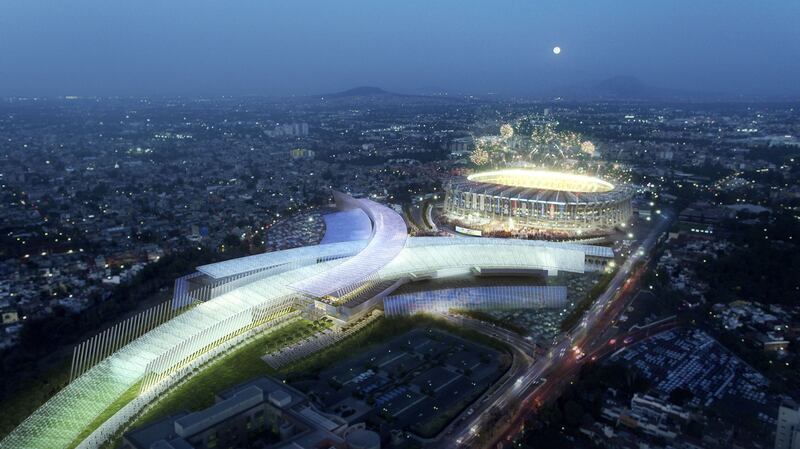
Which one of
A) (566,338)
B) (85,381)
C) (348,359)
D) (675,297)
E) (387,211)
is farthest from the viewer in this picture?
(387,211)

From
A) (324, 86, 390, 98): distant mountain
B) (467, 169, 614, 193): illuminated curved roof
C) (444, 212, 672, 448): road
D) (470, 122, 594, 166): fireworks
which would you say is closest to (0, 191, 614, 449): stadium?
(444, 212, 672, 448): road

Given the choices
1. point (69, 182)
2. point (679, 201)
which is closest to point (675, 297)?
point (679, 201)

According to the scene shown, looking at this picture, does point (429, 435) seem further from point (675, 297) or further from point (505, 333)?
point (675, 297)

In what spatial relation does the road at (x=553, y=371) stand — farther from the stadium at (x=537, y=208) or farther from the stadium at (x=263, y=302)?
the stadium at (x=537, y=208)

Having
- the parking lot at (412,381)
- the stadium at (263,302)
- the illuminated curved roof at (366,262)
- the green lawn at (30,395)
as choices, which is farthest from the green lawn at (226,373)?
the green lawn at (30,395)

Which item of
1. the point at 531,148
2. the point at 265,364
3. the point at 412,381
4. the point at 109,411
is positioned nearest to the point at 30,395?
the point at 109,411

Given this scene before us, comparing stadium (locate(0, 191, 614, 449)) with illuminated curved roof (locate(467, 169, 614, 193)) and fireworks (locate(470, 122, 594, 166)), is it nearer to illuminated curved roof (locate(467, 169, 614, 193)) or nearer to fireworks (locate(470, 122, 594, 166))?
illuminated curved roof (locate(467, 169, 614, 193))
